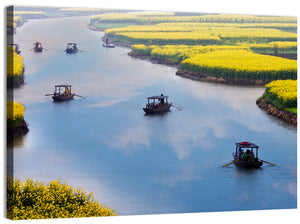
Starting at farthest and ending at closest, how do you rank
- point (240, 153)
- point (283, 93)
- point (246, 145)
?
point (283, 93), point (246, 145), point (240, 153)

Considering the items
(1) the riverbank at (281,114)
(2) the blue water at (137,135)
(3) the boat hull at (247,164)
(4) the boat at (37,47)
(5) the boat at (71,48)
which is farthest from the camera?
(1) the riverbank at (281,114)

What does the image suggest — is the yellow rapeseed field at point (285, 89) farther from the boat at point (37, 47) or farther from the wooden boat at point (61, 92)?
the boat at point (37, 47)

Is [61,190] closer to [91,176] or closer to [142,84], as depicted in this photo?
[91,176]

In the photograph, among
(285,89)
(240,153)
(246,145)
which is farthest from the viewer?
(285,89)

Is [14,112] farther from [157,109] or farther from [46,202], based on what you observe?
[157,109]

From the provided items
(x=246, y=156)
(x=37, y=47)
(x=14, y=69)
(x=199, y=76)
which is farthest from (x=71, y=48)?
(x=246, y=156)

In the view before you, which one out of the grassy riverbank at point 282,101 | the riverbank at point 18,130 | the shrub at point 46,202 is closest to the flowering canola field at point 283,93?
the grassy riverbank at point 282,101

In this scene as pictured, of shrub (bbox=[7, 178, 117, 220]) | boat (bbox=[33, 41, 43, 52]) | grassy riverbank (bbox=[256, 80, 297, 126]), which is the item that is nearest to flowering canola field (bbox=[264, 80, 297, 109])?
grassy riverbank (bbox=[256, 80, 297, 126])
